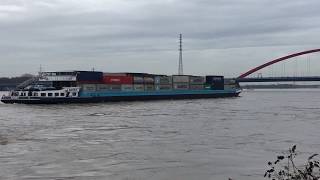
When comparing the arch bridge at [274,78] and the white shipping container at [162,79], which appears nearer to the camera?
the white shipping container at [162,79]

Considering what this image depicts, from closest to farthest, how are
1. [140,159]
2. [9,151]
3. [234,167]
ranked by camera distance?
[234,167]
[140,159]
[9,151]

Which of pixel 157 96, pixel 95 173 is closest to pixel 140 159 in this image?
pixel 95 173

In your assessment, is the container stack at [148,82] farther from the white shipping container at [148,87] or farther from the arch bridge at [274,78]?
the arch bridge at [274,78]

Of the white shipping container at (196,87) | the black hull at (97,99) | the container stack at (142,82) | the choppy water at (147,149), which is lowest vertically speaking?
the choppy water at (147,149)

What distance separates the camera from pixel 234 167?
14.9 metres

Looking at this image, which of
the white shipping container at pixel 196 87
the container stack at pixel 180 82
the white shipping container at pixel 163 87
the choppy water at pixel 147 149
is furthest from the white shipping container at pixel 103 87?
the choppy water at pixel 147 149

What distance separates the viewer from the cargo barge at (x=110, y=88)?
196ft

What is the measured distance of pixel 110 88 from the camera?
67750 millimetres

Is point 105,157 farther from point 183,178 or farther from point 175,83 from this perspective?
point 175,83

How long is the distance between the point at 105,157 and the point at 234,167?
4353 mm

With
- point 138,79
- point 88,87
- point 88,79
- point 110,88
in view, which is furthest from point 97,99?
point 138,79

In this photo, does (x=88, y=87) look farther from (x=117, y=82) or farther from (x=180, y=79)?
(x=180, y=79)

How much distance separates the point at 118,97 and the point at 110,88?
62.8 inches

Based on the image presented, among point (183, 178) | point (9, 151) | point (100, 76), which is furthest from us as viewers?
point (100, 76)
